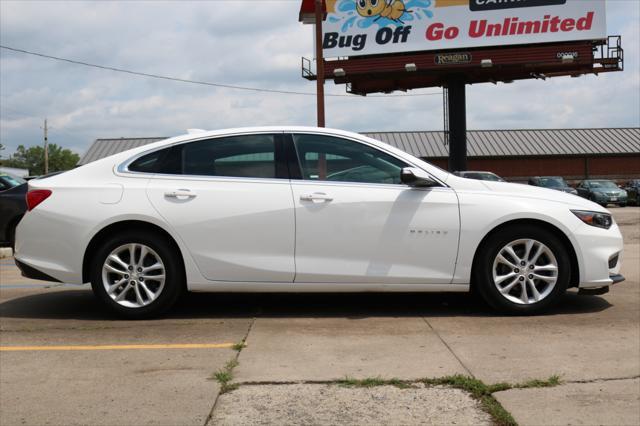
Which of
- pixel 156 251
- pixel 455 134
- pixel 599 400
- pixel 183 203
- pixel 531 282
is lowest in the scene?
pixel 599 400

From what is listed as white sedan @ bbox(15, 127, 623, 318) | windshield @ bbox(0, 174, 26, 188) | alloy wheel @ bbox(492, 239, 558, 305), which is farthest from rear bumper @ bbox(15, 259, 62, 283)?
windshield @ bbox(0, 174, 26, 188)

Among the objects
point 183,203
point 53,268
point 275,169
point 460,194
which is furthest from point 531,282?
point 53,268

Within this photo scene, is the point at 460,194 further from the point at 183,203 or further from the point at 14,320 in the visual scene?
the point at 14,320

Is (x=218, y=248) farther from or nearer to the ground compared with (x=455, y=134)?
nearer to the ground

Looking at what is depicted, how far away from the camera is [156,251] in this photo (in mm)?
5301

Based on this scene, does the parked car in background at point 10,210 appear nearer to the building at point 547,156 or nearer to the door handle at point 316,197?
the door handle at point 316,197

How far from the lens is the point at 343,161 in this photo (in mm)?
5520

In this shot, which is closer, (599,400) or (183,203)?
(599,400)

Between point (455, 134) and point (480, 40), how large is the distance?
5.12 m

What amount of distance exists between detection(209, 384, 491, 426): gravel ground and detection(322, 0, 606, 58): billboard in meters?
32.2

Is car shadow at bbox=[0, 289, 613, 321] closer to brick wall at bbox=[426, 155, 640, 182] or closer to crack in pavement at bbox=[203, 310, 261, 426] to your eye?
crack in pavement at bbox=[203, 310, 261, 426]

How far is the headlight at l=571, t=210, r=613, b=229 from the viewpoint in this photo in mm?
5418

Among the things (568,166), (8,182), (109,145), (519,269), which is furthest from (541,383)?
(109,145)

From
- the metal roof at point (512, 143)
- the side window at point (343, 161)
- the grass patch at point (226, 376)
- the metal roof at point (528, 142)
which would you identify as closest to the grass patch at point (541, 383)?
the grass patch at point (226, 376)
